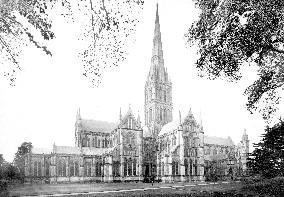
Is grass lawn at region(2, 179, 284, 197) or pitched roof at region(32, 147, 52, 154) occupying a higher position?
pitched roof at region(32, 147, 52, 154)

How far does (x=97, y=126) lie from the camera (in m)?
63.2

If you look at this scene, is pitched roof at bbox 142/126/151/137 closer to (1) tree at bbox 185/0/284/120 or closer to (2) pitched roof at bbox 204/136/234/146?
(2) pitched roof at bbox 204/136/234/146

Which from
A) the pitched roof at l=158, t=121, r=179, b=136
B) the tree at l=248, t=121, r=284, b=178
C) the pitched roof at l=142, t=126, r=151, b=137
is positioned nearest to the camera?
the tree at l=248, t=121, r=284, b=178

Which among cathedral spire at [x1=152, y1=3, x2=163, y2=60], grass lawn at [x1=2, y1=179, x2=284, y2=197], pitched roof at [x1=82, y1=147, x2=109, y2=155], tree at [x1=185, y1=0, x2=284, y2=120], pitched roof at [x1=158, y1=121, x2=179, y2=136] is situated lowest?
grass lawn at [x1=2, y1=179, x2=284, y2=197]

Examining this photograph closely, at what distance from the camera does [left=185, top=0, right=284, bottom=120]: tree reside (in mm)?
9148

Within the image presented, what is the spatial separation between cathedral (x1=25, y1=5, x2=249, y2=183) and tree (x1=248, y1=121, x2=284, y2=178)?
2419 cm

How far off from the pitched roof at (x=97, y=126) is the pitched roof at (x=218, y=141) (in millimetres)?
25504

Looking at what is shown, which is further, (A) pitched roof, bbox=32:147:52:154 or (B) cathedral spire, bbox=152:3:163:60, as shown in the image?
(B) cathedral spire, bbox=152:3:163:60

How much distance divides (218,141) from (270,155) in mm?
47199

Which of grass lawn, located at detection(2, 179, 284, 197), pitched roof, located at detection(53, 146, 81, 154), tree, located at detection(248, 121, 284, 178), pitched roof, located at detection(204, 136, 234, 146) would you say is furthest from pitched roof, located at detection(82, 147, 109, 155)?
tree, located at detection(248, 121, 284, 178)

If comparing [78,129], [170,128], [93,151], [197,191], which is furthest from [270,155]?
[78,129]

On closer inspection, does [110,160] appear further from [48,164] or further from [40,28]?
[40,28]

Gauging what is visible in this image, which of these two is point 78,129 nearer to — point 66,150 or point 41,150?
point 66,150

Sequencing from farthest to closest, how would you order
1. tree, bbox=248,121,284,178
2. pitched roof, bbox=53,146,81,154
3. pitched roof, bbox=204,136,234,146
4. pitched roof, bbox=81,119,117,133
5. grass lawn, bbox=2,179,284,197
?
pitched roof, bbox=204,136,234,146 → pitched roof, bbox=81,119,117,133 → pitched roof, bbox=53,146,81,154 → tree, bbox=248,121,284,178 → grass lawn, bbox=2,179,284,197
